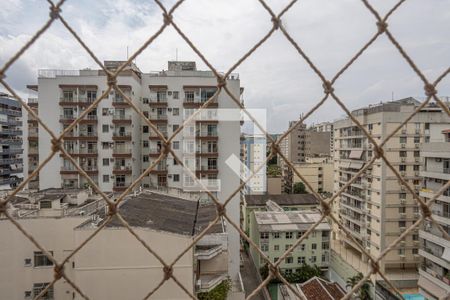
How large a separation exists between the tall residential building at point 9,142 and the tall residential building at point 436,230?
1433 centimetres

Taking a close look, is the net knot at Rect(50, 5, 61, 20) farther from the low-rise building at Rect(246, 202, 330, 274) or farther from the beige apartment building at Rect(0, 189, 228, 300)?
the low-rise building at Rect(246, 202, 330, 274)

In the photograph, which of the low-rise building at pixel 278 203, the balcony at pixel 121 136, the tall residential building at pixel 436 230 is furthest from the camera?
the low-rise building at pixel 278 203

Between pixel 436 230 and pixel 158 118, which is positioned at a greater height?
pixel 158 118

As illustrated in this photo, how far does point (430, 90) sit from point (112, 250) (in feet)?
9.21

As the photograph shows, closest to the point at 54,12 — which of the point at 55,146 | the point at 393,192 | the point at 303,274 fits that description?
the point at 55,146

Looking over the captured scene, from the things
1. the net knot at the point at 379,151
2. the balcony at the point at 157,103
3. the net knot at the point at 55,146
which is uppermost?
the balcony at the point at 157,103

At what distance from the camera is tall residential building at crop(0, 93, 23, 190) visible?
12.9 meters

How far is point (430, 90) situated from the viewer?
68 cm

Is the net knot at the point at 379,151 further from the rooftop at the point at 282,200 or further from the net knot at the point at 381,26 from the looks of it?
the rooftop at the point at 282,200

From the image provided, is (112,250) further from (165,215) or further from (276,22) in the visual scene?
(276,22)

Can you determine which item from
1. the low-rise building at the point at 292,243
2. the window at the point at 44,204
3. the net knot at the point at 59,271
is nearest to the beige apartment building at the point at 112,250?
the window at the point at 44,204

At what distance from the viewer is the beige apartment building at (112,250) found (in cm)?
276

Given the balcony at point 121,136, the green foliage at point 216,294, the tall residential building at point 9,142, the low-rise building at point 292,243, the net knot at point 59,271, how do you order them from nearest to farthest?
1. the net knot at point 59,271
2. the green foliage at point 216,294
3. the low-rise building at point 292,243
4. the balcony at point 121,136
5. the tall residential building at point 9,142

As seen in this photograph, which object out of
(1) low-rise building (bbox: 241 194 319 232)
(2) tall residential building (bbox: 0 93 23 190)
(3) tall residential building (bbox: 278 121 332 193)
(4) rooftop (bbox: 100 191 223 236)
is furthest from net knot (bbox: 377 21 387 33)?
(3) tall residential building (bbox: 278 121 332 193)
